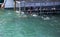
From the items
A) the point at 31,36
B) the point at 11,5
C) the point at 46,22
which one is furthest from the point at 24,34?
the point at 11,5

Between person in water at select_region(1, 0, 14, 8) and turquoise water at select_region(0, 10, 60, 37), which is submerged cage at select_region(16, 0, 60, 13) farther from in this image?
turquoise water at select_region(0, 10, 60, 37)

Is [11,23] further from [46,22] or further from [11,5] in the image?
[11,5]

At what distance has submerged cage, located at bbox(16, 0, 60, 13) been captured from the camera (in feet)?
32.1

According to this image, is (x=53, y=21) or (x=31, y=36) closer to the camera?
(x=31, y=36)

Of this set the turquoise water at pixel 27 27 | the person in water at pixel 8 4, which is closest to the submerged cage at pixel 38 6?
the person in water at pixel 8 4

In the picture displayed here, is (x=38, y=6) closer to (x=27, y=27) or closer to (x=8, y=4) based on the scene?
(x=8, y=4)

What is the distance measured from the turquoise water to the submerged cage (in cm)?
146

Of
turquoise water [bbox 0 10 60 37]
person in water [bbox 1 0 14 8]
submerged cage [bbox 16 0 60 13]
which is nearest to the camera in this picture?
turquoise water [bbox 0 10 60 37]

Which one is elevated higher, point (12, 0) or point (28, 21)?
point (12, 0)

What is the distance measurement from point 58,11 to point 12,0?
3217 mm

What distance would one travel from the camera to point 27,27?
6.81 m

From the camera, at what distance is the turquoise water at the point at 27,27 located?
19.5 feet

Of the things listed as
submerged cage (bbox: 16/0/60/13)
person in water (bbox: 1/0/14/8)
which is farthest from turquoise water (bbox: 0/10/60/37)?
person in water (bbox: 1/0/14/8)

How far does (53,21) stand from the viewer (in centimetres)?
780
